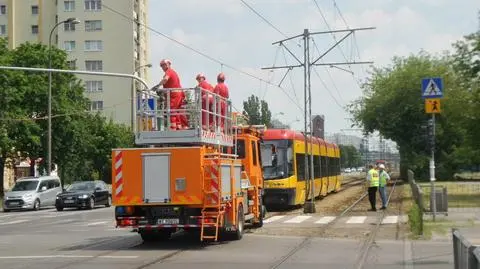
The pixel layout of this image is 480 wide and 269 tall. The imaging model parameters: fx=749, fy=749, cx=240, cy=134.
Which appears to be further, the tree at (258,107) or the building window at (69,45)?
the building window at (69,45)

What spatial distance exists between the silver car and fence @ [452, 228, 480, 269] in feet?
109

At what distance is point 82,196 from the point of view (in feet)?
120

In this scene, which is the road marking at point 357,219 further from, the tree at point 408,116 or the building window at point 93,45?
the building window at point 93,45

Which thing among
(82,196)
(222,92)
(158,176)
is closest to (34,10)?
(82,196)

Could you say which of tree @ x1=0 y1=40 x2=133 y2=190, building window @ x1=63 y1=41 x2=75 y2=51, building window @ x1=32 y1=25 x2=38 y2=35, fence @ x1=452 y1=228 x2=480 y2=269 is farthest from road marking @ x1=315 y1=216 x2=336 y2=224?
building window @ x1=32 y1=25 x2=38 y2=35

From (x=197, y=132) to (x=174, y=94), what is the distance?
46.5 inches

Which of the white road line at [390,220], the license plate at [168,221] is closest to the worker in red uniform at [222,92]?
the license plate at [168,221]

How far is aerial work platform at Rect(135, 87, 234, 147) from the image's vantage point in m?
15.4

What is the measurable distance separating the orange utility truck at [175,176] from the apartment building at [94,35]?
76136 millimetres

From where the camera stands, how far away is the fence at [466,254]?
19.2ft

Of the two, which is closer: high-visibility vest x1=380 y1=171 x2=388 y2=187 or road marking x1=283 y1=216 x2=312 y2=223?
road marking x1=283 y1=216 x2=312 y2=223

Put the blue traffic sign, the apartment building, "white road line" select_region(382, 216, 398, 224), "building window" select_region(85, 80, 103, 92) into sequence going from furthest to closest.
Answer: "building window" select_region(85, 80, 103, 92)
the apartment building
"white road line" select_region(382, 216, 398, 224)
the blue traffic sign

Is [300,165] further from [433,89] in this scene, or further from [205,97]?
[205,97]

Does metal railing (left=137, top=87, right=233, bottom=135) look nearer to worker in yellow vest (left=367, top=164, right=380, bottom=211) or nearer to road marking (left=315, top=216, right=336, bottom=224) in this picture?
road marking (left=315, top=216, right=336, bottom=224)
